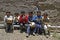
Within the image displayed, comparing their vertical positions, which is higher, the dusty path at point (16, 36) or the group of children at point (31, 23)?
the group of children at point (31, 23)

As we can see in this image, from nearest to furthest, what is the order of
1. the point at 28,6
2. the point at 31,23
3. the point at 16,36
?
the point at 16,36
the point at 31,23
the point at 28,6

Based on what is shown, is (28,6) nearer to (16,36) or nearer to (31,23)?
(31,23)

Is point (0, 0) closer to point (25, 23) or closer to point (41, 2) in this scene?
point (41, 2)

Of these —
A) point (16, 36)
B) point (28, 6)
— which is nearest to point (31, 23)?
point (16, 36)

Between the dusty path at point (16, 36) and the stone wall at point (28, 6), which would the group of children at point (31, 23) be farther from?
the stone wall at point (28, 6)

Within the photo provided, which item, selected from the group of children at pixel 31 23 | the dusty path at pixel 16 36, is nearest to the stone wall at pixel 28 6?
the group of children at pixel 31 23

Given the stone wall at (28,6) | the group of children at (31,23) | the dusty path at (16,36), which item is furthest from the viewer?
the stone wall at (28,6)

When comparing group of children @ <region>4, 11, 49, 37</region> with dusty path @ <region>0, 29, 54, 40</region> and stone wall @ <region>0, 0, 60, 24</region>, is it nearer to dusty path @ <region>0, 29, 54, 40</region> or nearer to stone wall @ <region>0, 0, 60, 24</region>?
dusty path @ <region>0, 29, 54, 40</region>

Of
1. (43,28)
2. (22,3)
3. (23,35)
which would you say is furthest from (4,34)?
(22,3)

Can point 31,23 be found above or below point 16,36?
above

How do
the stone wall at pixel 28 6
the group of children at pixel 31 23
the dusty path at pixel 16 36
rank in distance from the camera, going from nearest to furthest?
the dusty path at pixel 16 36 < the group of children at pixel 31 23 < the stone wall at pixel 28 6

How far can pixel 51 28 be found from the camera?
1019cm

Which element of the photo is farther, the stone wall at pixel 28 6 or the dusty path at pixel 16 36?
the stone wall at pixel 28 6

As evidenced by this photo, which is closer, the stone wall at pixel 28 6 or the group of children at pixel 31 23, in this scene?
the group of children at pixel 31 23
